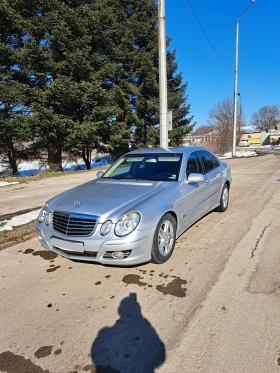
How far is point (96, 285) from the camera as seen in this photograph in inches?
118

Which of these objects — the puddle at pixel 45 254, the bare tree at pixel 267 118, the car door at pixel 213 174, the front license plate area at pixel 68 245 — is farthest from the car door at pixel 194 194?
the bare tree at pixel 267 118

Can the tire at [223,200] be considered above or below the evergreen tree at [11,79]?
below

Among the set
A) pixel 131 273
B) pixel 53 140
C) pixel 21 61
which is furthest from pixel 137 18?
pixel 131 273

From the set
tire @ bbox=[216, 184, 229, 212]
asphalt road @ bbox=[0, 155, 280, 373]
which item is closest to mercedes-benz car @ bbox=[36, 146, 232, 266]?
asphalt road @ bbox=[0, 155, 280, 373]

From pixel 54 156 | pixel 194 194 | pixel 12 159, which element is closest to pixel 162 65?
pixel 194 194

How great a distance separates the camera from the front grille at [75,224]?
2.96 m

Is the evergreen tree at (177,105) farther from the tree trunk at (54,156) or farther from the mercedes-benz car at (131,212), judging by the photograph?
the mercedes-benz car at (131,212)

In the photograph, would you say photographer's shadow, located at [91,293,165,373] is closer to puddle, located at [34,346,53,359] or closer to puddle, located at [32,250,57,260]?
puddle, located at [34,346,53,359]

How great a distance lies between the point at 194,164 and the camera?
4590 mm

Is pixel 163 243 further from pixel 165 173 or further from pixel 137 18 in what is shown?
pixel 137 18

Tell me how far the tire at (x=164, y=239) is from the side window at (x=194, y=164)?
1.12m

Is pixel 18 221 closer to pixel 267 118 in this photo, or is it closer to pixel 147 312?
pixel 147 312

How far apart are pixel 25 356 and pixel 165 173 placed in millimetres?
2975

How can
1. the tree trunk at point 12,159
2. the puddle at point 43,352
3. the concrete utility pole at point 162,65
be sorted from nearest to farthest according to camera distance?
1. the puddle at point 43,352
2. the concrete utility pole at point 162,65
3. the tree trunk at point 12,159
